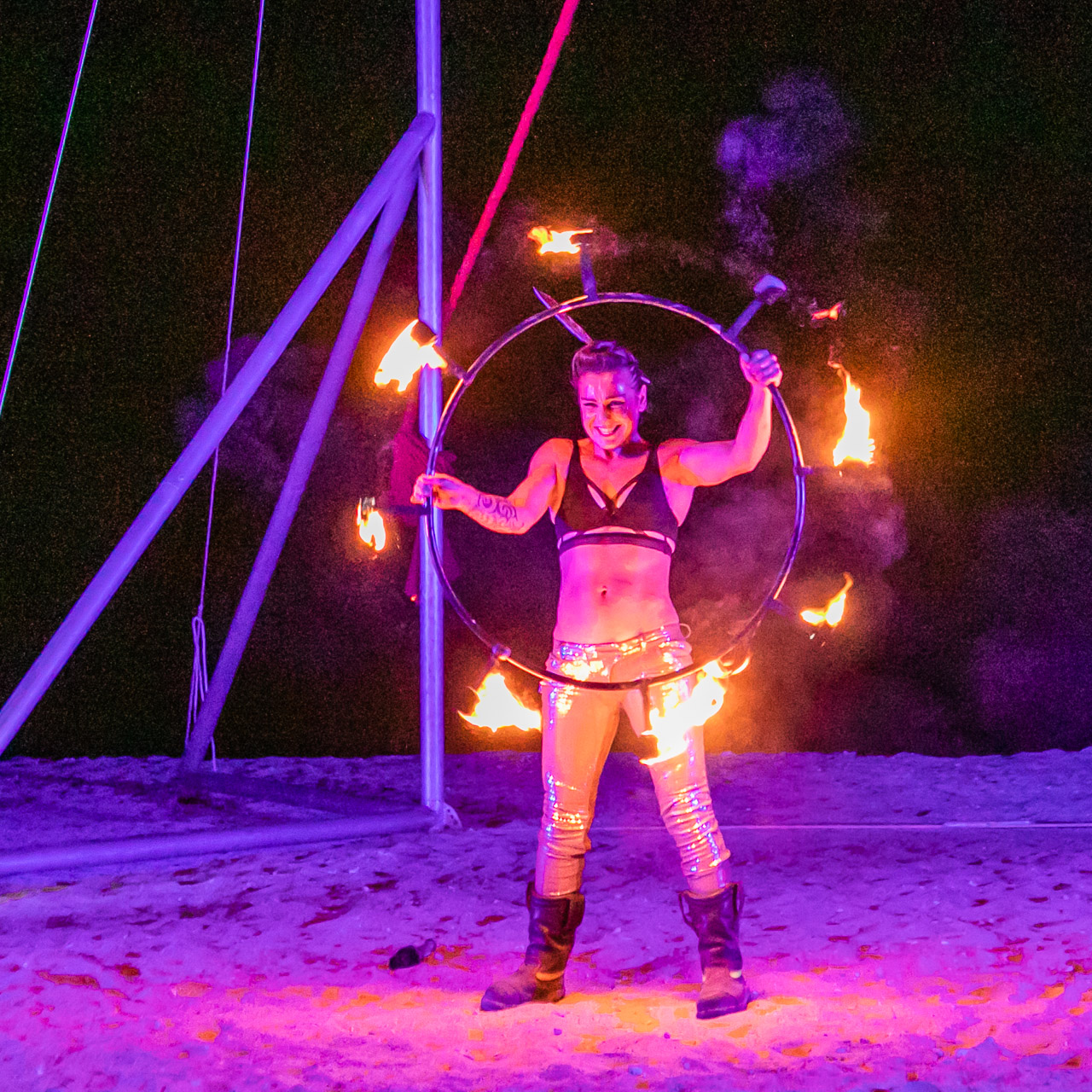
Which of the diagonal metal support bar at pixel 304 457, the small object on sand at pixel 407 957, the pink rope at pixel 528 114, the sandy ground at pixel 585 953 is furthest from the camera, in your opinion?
the diagonal metal support bar at pixel 304 457

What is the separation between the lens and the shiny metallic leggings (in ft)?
9.28

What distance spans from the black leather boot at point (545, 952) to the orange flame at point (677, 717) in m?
0.45

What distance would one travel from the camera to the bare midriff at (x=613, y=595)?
9.46 feet

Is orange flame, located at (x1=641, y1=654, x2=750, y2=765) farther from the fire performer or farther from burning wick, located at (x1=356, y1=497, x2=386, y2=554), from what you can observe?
burning wick, located at (x1=356, y1=497, x2=386, y2=554)

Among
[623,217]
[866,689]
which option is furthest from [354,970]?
[623,217]

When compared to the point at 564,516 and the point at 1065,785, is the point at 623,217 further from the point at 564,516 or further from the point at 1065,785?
the point at 1065,785

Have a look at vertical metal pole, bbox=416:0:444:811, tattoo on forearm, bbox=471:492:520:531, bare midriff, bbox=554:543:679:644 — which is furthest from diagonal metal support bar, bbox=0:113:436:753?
bare midriff, bbox=554:543:679:644

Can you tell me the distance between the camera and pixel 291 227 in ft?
19.5

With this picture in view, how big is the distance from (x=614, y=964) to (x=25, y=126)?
18.1ft

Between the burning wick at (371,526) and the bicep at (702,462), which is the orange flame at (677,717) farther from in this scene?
the burning wick at (371,526)

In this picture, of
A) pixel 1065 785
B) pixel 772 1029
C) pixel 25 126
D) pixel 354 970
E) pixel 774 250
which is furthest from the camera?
pixel 25 126

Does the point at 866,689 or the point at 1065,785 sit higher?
the point at 866,689

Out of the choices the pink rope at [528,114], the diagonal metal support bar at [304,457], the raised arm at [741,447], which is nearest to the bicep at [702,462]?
the raised arm at [741,447]

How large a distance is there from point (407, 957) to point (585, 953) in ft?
1.75
